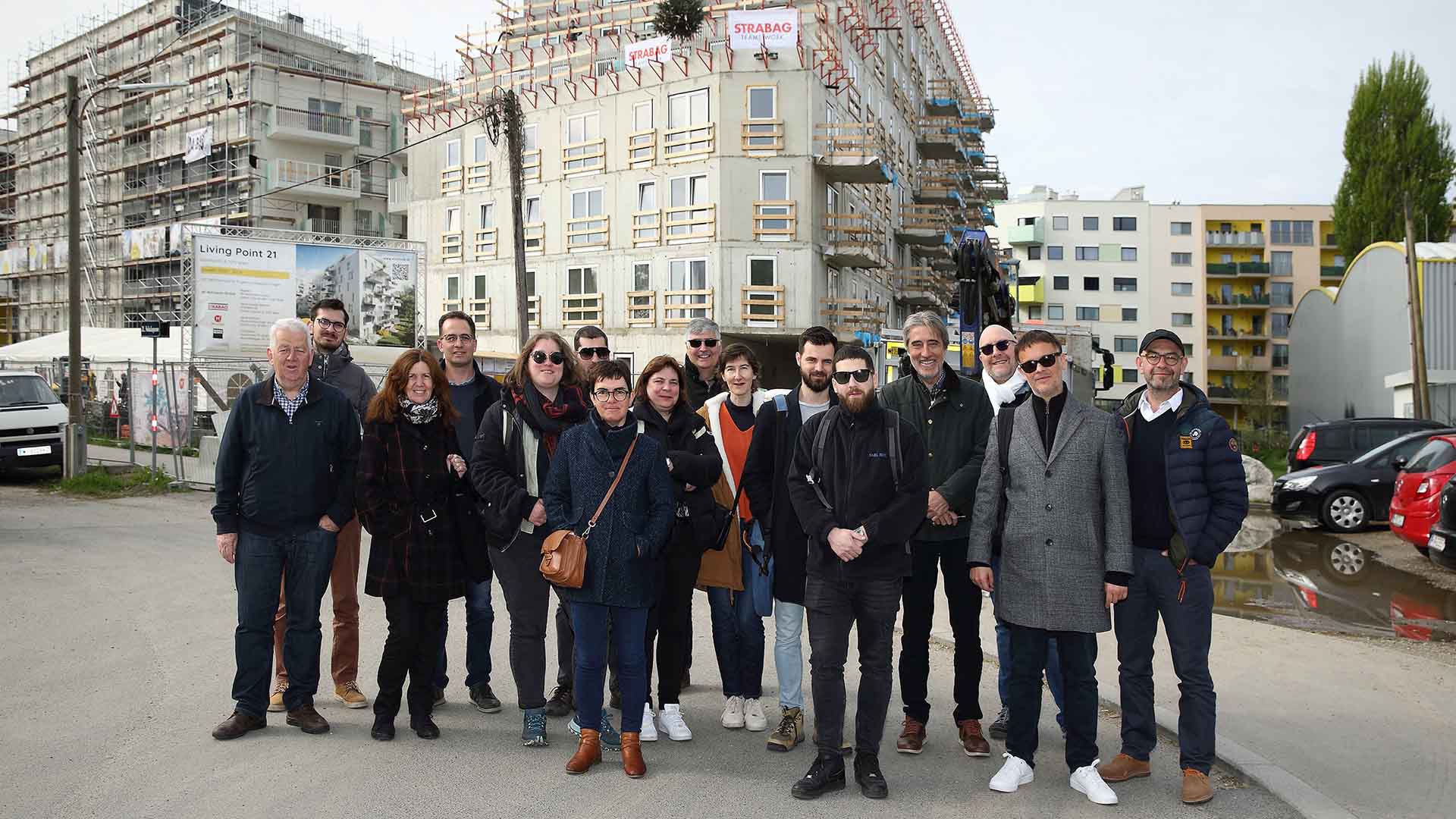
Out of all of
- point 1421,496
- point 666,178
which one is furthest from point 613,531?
point 666,178

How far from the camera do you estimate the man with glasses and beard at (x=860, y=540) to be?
489 centimetres

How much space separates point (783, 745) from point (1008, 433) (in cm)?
191

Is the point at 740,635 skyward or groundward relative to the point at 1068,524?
groundward

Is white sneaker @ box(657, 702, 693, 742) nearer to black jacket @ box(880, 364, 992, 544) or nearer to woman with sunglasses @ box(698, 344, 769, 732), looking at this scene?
woman with sunglasses @ box(698, 344, 769, 732)

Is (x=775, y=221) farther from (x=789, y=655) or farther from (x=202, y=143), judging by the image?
(x=202, y=143)

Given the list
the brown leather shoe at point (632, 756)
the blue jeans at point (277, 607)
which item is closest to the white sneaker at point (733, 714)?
the brown leather shoe at point (632, 756)

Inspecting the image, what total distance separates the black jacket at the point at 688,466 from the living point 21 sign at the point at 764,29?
106 ft

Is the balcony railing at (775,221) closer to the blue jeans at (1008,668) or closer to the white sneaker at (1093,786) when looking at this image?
the blue jeans at (1008,668)

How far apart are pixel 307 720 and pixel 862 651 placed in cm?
289

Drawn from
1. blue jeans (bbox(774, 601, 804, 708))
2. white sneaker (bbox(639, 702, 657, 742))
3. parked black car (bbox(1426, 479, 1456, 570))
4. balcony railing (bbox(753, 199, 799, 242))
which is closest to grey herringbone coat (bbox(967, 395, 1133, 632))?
blue jeans (bbox(774, 601, 804, 708))

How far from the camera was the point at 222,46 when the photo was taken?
5628 centimetres

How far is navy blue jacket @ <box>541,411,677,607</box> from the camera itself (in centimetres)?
515

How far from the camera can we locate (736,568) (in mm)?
5750

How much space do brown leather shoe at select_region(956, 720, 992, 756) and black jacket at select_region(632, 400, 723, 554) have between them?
5.30ft
